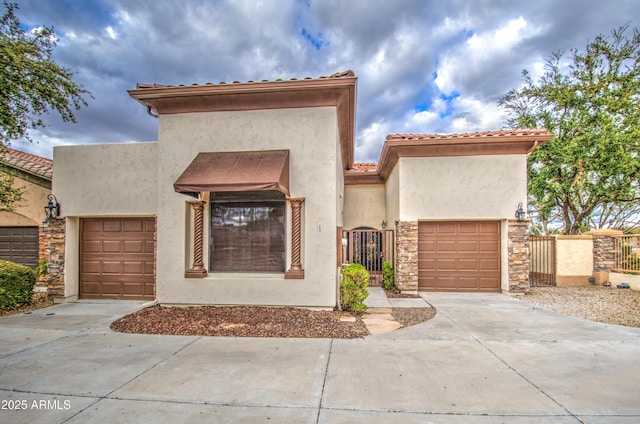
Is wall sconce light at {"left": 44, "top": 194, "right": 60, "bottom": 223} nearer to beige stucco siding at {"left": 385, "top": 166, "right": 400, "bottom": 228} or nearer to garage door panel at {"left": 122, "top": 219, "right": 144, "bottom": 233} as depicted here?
garage door panel at {"left": 122, "top": 219, "right": 144, "bottom": 233}

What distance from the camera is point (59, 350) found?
216 inches

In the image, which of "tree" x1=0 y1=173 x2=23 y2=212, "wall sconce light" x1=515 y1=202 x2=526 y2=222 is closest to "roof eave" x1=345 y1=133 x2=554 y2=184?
"wall sconce light" x1=515 y1=202 x2=526 y2=222

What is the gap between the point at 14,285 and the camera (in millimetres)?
8656

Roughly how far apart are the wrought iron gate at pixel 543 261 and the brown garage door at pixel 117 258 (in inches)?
560

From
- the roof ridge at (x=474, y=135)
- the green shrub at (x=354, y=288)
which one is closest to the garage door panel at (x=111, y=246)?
the green shrub at (x=354, y=288)

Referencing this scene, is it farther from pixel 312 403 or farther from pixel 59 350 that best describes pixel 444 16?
pixel 59 350

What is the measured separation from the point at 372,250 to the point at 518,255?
202 inches

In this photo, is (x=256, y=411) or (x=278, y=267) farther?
(x=278, y=267)

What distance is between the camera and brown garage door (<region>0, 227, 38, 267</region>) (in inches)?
404

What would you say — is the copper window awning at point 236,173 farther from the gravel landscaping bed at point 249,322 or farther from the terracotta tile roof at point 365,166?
the terracotta tile roof at point 365,166

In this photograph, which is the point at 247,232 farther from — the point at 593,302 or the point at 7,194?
the point at 593,302

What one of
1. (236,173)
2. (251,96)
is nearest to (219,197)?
(236,173)

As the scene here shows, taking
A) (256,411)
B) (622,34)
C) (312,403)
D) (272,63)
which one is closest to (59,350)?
(256,411)

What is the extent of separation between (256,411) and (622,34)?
23.2 m
